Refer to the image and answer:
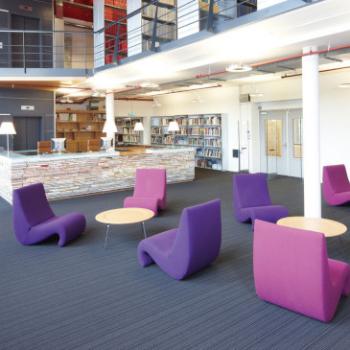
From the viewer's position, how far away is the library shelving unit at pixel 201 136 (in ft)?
48.2

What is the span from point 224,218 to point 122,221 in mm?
2492

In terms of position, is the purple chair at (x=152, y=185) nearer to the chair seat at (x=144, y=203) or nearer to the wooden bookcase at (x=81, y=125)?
the chair seat at (x=144, y=203)

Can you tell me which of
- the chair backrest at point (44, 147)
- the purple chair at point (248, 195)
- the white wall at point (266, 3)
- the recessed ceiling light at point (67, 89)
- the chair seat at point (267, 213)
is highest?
the white wall at point (266, 3)

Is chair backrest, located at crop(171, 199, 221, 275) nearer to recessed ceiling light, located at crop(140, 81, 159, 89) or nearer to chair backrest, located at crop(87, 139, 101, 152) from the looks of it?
recessed ceiling light, located at crop(140, 81, 159, 89)

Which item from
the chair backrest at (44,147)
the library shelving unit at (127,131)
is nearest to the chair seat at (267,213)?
the chair backrest at (44,147)

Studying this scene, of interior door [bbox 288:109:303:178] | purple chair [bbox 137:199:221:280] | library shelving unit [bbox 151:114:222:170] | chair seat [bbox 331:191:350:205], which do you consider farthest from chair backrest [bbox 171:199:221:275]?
library shelving unit [bbox 151:114:222:170]

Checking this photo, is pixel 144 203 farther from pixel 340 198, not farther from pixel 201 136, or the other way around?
pixel 201 136

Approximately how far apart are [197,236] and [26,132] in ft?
36.3

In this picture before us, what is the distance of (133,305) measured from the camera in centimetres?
385

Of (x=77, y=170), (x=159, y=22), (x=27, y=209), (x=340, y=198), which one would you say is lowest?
(x=340, y=198)

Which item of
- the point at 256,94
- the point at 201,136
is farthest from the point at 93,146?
the point at 256,94

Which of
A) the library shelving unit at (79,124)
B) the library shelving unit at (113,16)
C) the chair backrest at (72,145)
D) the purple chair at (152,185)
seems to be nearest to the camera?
the purple chair at (152,185)

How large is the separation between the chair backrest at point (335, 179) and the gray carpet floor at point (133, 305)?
257cm

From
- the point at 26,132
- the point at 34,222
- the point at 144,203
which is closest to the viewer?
the point at 34,222
